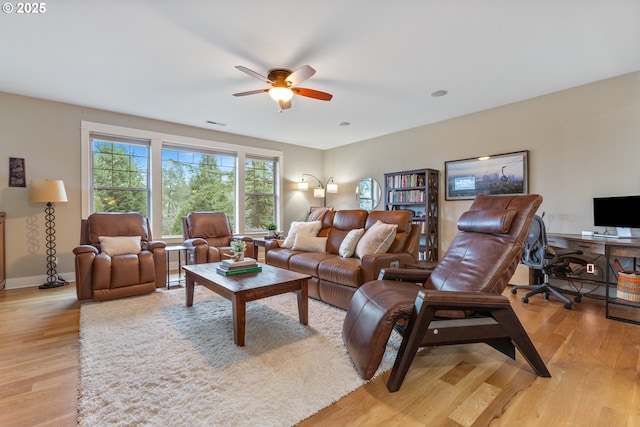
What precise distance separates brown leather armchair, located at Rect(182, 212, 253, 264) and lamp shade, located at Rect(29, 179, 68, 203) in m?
1.49

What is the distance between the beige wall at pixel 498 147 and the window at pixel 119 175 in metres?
0.26

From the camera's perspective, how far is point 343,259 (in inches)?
121

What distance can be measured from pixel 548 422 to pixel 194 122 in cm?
537

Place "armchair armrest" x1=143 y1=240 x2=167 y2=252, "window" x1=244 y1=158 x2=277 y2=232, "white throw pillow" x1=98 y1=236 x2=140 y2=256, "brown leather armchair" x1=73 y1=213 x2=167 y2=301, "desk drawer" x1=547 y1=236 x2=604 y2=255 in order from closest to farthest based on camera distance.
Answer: "desk drawer" x1=547 y1=236 x2=604 y2=255 → "brown leather armchair" x1=73 y1=213 x2=167 y2=301 → "white throw pillow" x1=98 y1=236 x2=140 y2=256 → "armchair armrest" x1=143 y1=240 x2=167 y2=252 → "window" x1=244 y1=158 x2=277 y2=232

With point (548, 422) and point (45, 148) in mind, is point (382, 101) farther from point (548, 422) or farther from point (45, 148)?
point (45, 148)

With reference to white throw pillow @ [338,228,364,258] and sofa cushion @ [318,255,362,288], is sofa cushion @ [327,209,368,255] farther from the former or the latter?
sofa cushion @ [318,255,362,288]

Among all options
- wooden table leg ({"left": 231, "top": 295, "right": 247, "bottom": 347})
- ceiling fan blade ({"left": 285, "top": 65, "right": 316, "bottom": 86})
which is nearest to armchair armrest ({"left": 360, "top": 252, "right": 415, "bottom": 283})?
wooden table leg ({"left": 231, "top": 295, "right": 247, "bottom": 347})

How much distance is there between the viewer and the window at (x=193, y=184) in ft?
16.1

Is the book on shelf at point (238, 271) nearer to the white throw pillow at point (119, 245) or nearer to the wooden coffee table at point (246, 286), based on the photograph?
the wooden coffee table at point (246, 286)

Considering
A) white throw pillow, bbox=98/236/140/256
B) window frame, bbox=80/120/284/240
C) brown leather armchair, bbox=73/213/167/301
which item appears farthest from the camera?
window frame, bbox=80/120/284/240

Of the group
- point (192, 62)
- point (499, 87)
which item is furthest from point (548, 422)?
point (192, 62)

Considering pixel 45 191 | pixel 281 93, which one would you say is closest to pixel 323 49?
pixel 281 93

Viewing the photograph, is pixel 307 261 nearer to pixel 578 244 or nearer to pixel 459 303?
pixel 459 303

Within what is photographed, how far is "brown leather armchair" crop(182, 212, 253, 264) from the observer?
388 cm
